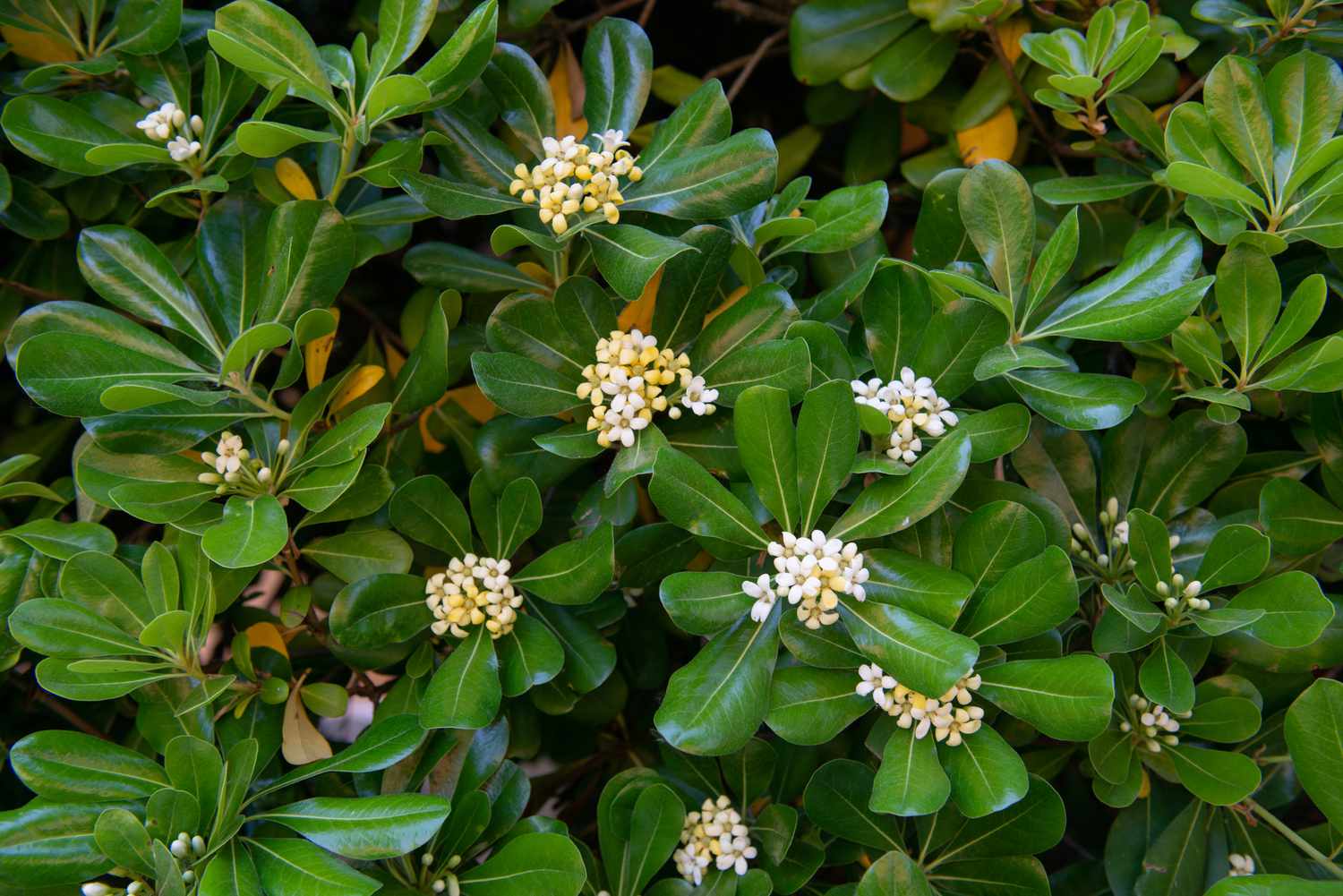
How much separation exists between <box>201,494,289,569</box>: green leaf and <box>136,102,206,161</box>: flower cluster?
0.42 meters

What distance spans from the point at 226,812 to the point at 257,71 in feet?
2.42

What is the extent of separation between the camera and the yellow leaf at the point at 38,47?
4.49ft

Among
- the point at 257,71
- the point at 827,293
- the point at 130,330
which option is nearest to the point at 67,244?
the point at 130,330

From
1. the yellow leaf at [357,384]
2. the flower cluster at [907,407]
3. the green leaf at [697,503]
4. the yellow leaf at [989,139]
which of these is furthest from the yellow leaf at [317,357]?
the yellow leaf at [989,139]

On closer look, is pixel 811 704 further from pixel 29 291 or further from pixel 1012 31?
pixel 29 291

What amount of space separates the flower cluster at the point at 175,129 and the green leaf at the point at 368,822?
2.41 ft

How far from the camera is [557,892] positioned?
1035 millimetres

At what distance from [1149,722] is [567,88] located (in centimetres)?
113

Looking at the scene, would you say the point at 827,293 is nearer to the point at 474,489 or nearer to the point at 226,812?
the point at 474,489

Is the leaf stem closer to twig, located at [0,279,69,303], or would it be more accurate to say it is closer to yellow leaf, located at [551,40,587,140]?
yellow leaf, located at [551,40,587,140]

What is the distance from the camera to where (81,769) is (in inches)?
42.8

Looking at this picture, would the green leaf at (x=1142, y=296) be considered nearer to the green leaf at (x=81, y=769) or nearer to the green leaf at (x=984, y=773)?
the green leaf at (x=984, y=773)

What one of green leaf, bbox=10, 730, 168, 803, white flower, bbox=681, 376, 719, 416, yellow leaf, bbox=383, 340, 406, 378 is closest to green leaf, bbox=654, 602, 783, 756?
white flower, bbox=681, 376, 719, 416

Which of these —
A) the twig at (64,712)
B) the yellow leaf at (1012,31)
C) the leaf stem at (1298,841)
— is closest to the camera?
the leaf stem at (1298,841)
